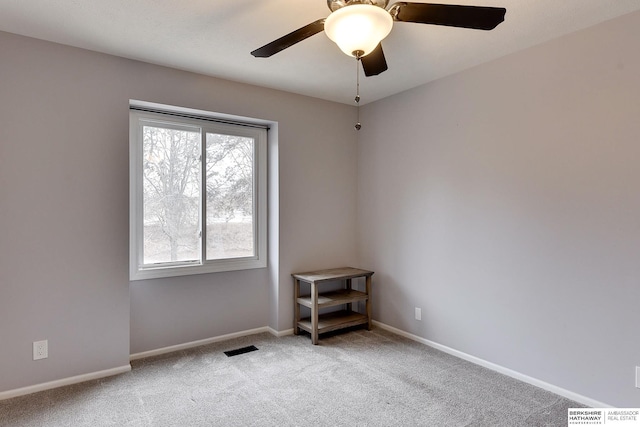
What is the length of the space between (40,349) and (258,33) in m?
2.73

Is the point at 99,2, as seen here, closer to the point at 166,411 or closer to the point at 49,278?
the point at 49,278

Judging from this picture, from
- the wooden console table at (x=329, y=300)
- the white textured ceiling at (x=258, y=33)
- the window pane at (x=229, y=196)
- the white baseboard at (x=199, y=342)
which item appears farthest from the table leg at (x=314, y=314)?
the white textured ceiling at (x=258, y=33)

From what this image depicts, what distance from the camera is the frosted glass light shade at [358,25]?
1559 millimetres

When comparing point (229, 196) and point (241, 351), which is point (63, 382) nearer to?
point (241, 351)

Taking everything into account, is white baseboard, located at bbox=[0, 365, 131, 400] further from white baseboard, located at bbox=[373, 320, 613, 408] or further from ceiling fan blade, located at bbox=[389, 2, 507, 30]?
ceiling fan blade, located at bbox=[389, 2, 507, 30]

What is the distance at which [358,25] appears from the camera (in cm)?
159

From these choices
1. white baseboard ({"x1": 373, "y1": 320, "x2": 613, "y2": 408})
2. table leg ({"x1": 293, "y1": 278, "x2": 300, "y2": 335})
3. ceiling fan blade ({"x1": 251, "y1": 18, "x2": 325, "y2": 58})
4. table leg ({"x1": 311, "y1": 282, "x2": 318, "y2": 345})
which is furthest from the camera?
table leg ({"x1": 293, "y1": 278, "x2": 300, "y2": 335})

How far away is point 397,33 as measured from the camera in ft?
8.24

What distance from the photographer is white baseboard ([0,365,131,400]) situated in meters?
2.51


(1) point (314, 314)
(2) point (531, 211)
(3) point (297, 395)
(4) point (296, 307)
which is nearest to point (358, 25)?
(2) point (531, 211)

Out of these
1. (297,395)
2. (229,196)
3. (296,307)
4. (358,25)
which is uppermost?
(358,25)

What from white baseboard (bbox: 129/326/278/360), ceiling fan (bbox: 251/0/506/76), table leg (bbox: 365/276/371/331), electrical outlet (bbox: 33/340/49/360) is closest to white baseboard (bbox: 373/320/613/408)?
table leg (bbox: 365/276/371/331)

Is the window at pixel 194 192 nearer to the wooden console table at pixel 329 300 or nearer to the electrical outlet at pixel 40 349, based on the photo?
the wooden console table at pixel 329 300

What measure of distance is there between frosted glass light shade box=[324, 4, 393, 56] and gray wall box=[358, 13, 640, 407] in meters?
1.69
